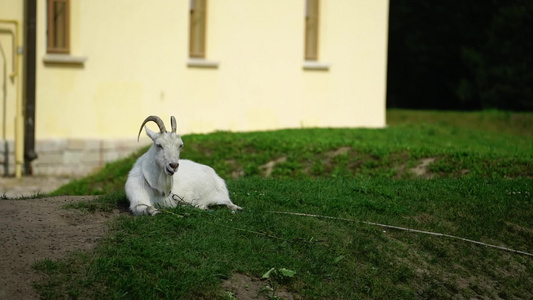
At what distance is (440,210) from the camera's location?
35.6ft

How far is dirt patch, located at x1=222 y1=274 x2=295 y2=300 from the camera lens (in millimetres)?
7863

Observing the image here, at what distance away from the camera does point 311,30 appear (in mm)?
22328

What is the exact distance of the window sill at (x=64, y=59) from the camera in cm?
1762

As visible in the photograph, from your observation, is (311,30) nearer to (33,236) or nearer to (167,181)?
(167,181)

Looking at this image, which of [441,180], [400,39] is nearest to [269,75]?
[441,180]

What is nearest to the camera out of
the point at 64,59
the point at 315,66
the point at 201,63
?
the point at 64,59

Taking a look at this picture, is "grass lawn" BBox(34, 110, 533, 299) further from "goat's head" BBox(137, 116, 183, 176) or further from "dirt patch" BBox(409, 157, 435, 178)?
"goat's head" BBox(137, 116, 183, 176)

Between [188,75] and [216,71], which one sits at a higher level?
[216,71]

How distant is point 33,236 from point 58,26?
412 inches

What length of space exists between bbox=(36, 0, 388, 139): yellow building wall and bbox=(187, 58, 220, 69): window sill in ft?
0.40

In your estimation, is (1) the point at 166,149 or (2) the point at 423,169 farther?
(2) the point at 423,169


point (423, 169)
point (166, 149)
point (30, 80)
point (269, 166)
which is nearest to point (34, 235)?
point (166, 149)

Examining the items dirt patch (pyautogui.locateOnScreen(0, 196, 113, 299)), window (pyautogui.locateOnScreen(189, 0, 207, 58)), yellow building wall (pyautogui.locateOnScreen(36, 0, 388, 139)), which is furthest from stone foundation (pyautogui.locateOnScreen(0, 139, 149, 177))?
dirt patch (pyautogui.locateOnScreen(0, 196, 113, 299))

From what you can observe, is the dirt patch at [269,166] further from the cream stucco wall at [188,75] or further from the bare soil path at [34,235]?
the bare soil path at [34,235]
